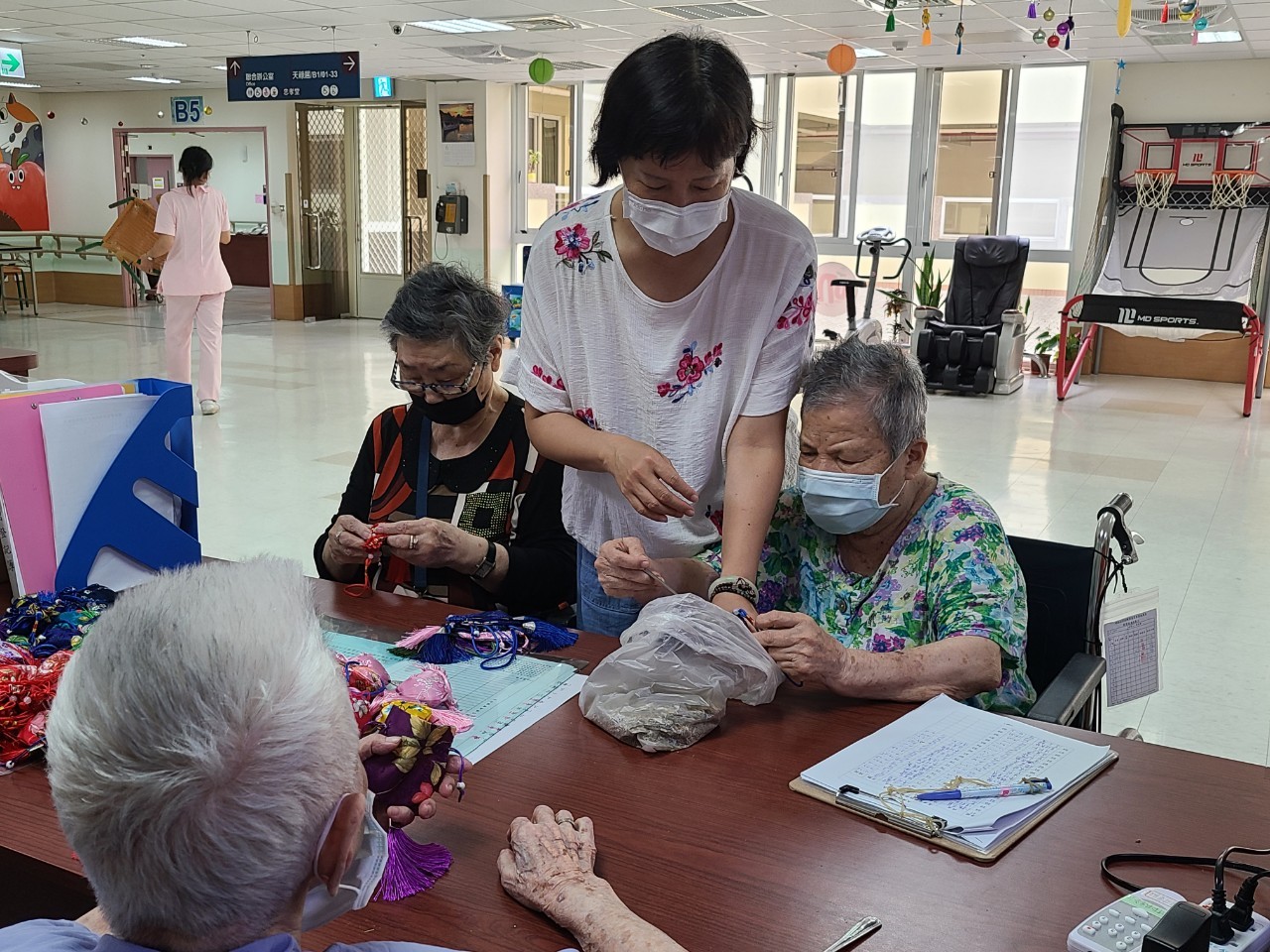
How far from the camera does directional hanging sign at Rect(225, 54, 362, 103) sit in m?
9.35

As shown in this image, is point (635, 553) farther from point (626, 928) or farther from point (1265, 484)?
point (1265, 484)

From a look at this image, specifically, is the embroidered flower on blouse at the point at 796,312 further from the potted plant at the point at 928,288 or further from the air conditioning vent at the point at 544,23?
the potted plant at the point at 928,288

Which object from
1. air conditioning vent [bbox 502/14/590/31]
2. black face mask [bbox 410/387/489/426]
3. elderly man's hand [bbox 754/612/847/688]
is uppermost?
air conditioning vent [bbox 502/14/590/31]

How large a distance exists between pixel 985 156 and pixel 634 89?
33.6 feet

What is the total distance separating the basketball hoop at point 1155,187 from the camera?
376 inches

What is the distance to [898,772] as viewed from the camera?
134 cm

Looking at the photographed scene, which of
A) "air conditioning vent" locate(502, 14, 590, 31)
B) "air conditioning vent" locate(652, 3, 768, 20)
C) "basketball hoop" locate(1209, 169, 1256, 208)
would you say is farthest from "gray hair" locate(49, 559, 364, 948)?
"basketball hoop" locate(1209, 169, 1256, 208)

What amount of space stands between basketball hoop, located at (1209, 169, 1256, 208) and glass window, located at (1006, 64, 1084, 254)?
1450mm

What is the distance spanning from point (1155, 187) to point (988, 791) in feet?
31.6

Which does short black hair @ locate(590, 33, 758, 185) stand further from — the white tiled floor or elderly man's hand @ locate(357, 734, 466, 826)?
the white tiled floor

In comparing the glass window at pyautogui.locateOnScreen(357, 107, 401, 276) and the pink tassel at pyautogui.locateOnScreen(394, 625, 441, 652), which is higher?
the glass window at pyautogui.locateOnScreen(357, 107, 401, 276)

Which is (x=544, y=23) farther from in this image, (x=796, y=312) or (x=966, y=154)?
(x=796, y=312)

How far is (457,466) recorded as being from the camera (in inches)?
88.5

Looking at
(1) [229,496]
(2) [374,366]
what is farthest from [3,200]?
(1) [229,496]
